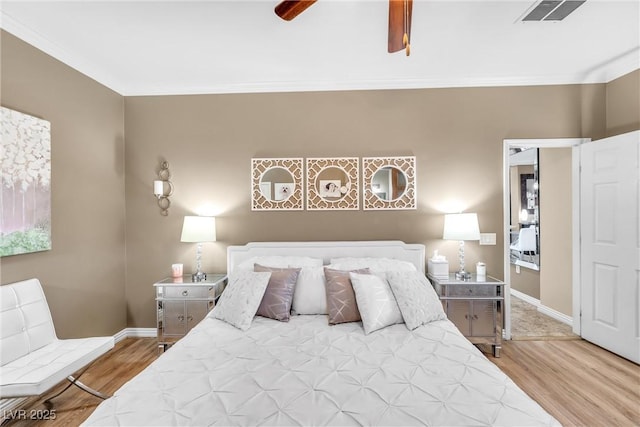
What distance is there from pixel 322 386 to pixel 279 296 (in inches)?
39.9

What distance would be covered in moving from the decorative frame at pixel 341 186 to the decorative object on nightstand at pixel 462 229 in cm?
94

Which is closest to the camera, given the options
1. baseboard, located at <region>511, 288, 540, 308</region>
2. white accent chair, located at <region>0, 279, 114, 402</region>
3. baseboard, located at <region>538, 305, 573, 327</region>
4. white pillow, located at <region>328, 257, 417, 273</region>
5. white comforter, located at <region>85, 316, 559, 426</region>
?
white comforter, located at <region>85, 316, 559, 426</region>

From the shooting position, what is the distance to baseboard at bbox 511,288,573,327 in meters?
3.69

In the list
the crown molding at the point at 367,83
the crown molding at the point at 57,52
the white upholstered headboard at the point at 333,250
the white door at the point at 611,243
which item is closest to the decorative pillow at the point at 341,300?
the white upholstered headboard at the point at 333,250

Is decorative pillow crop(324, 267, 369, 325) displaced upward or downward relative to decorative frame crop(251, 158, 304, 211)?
downward

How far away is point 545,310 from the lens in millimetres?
4051

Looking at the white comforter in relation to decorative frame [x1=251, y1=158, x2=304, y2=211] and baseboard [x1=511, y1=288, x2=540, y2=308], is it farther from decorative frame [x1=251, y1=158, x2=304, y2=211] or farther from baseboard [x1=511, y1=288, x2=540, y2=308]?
baseboard [x1=511, y1=288, x2=540, y2=308]

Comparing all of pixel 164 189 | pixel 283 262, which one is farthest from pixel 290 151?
pixel 164 189

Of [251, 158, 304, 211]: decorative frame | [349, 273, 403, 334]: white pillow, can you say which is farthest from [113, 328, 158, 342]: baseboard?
[349, 273, 403, 334]: white pillow

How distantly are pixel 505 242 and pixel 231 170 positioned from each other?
10.1ft

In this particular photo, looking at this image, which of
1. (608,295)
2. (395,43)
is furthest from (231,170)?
(608,295)

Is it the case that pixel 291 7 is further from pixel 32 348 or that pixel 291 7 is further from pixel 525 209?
pixel 525 209

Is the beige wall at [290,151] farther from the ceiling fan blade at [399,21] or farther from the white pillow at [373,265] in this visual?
the ceiling fan blade at [399,21]

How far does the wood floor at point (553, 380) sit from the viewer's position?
2.07 metres
